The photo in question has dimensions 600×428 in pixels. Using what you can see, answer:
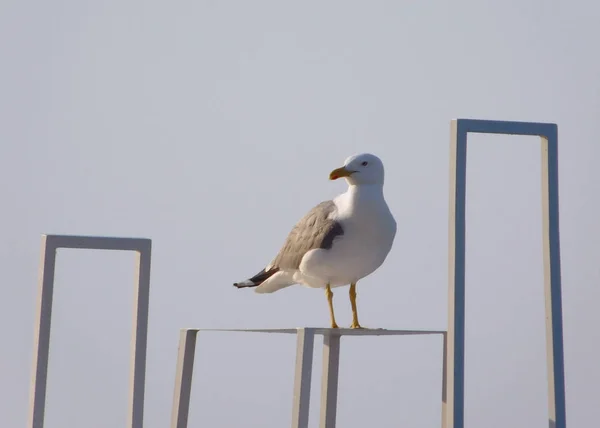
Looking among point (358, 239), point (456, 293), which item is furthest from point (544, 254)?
point (358, 239)

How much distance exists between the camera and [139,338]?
5031mm

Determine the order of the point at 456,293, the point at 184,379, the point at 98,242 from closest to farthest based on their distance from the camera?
1. the point at 456,293
2. the point at 98,242
3. the point at 184,379

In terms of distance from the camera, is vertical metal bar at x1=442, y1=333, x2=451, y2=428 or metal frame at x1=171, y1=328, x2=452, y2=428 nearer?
metal frame at x1=171, y1=328, x2=452, y2=428

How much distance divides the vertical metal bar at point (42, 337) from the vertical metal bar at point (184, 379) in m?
0.66

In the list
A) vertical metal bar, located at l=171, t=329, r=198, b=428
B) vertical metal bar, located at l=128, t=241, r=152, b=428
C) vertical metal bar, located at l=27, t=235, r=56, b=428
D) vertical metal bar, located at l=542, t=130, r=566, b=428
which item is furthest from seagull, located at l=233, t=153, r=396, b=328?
vertical metal bar, located at l=27, t=235, r=56, b=428

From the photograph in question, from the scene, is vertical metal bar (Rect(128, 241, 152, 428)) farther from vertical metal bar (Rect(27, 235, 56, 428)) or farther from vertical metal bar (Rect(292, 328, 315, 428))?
vertical metal bar (Rect(292, 328, 315, 428))

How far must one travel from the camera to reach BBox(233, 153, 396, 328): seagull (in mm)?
4617

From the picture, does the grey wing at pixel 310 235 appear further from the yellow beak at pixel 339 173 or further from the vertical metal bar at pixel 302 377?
the vertical metal bar at pixel 302 377

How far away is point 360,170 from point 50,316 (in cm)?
139

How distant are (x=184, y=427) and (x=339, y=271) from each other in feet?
3.86

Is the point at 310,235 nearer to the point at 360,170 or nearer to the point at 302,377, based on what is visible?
the point at 360,170

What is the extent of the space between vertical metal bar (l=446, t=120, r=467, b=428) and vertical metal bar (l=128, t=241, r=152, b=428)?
5.81ft

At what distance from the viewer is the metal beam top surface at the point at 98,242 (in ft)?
16.1

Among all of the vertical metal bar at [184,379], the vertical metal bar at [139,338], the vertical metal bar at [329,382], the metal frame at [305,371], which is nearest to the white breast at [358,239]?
the metal frame at [305,371]
